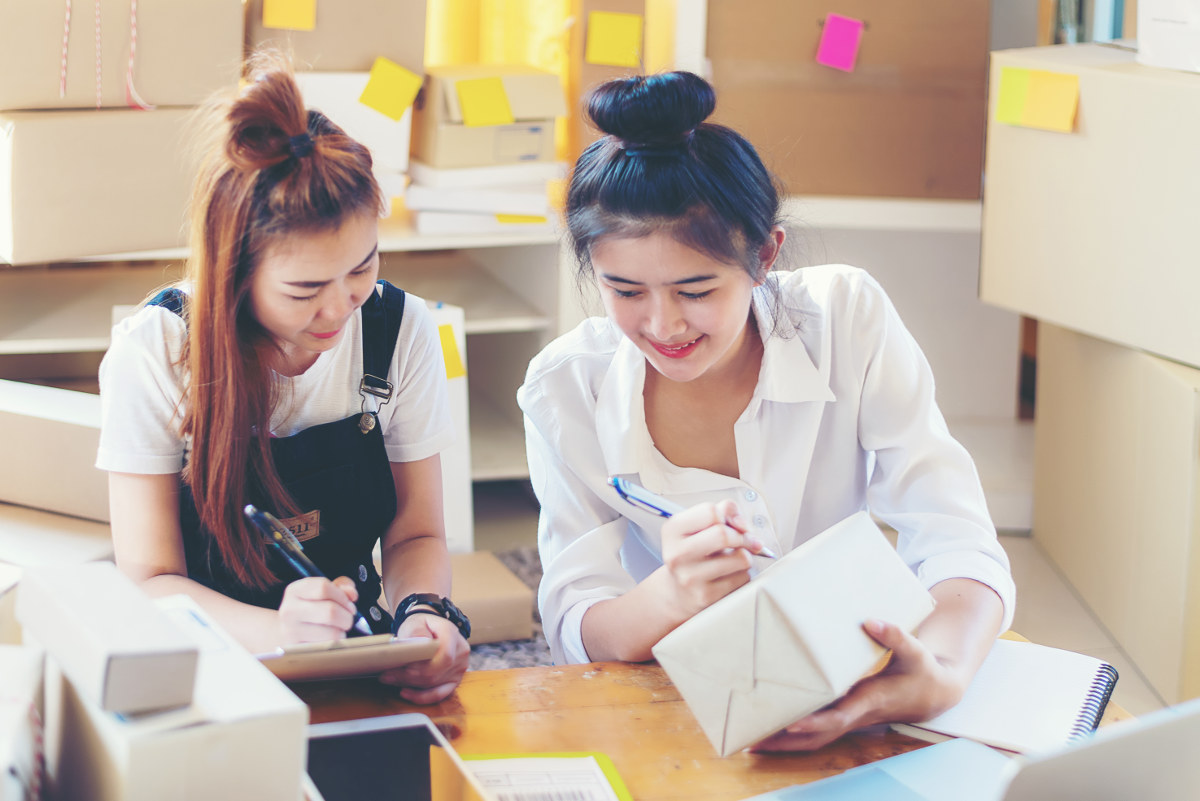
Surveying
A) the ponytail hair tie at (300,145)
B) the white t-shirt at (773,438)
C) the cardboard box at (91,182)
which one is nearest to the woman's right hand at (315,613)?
the white t-shirt at (773,438)

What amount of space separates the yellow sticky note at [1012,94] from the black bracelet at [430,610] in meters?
1.39

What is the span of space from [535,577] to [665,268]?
1.47 meters

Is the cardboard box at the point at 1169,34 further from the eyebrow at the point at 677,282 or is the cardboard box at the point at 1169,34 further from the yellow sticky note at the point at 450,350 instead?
the yellow sticky note at the point at 450,350

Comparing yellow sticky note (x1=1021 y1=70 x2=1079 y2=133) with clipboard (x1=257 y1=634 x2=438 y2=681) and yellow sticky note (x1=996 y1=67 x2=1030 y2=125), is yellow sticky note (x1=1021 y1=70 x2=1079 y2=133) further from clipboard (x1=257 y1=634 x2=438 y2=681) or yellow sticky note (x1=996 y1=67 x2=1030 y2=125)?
clipboard (x1=257 y1=634 x2=438 y2=681)

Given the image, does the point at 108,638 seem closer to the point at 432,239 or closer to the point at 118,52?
the point at 118,52

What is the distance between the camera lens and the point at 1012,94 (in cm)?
208

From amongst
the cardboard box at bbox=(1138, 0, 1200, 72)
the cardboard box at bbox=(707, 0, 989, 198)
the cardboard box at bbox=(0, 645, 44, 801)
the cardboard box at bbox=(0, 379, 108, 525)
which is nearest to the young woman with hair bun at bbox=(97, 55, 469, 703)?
the cardboard box at bbox=(0, 645, 44, 801)

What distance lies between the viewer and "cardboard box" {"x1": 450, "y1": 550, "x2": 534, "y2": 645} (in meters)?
2.24

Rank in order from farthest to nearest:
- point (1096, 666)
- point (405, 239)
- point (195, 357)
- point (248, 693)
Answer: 1. point (405, 239)
2. point (195, 357)
3. point (1096, 666)
4. point (248, 693)

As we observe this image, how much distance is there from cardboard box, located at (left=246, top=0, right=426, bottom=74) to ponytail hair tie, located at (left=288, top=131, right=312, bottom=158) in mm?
1125

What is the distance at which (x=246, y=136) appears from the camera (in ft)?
3.73

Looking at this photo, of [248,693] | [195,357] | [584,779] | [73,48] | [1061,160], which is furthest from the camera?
[1061,160]

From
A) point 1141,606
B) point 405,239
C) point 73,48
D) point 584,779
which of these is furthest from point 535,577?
point 584,779

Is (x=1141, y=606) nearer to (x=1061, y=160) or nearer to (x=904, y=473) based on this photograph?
(x=1061, y=160)
